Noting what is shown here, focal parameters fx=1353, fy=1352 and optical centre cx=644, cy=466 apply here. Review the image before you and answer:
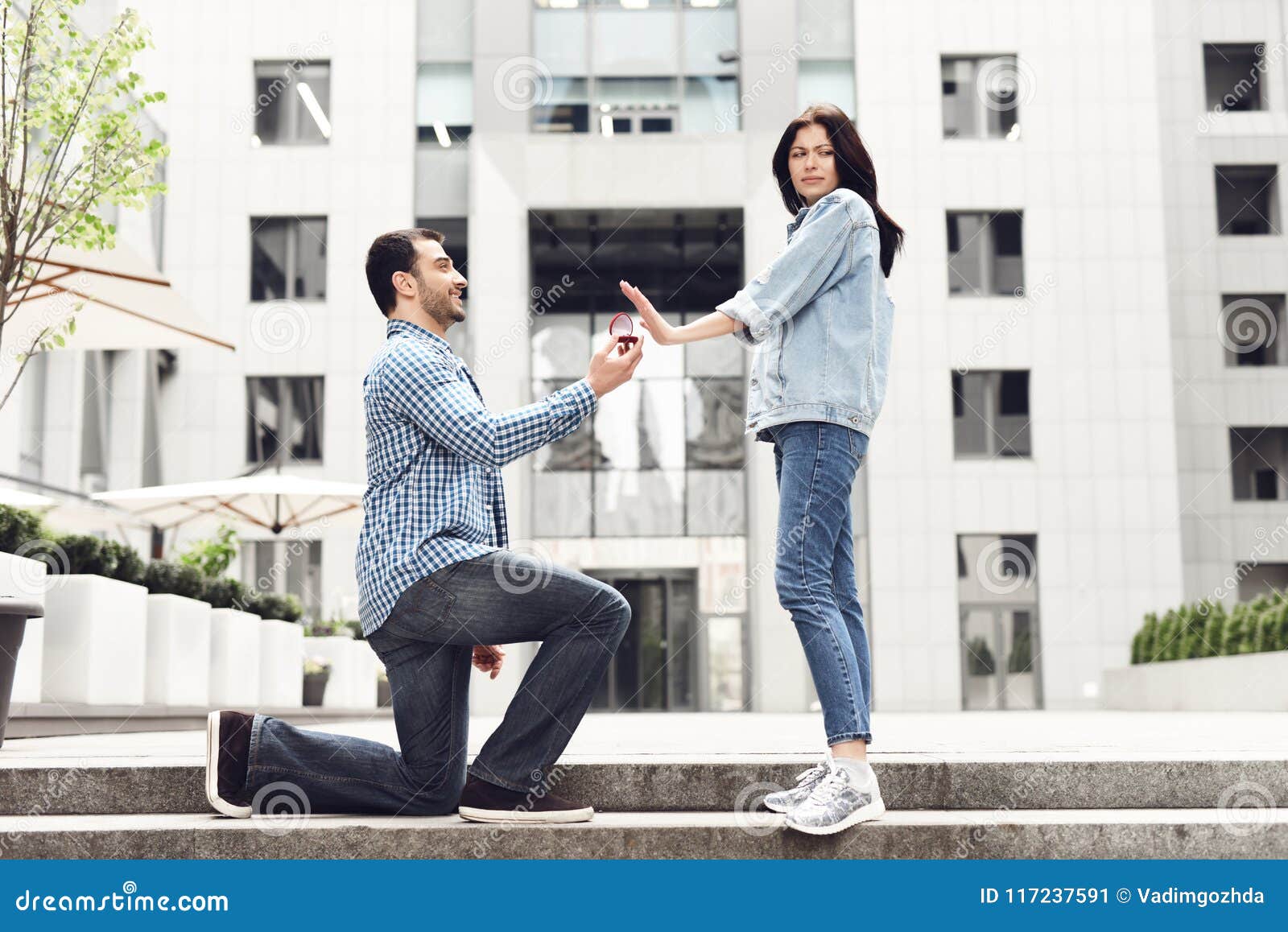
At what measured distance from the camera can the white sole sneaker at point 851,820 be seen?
352 centimetres

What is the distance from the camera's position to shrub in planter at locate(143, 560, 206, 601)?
900 centimetres

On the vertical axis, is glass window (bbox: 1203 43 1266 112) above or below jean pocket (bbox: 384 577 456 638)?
above

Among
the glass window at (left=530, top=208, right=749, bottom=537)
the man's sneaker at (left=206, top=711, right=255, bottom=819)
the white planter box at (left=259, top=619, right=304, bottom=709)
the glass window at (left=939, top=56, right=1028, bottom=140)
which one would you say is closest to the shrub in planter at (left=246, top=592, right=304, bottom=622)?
the white planter box at (left=259, top=619, right=304, bottom=709)

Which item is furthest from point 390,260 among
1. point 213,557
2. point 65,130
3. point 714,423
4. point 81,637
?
point 714,423

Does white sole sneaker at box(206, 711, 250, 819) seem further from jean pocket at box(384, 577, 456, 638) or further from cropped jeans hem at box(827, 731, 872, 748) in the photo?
cropped jeans hem at box(827, 731, 872, 748)

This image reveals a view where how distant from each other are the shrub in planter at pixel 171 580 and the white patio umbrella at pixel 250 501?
3985 mm

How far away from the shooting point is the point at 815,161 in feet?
13.2

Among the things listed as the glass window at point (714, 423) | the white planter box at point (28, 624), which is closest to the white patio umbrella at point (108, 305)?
the white planter box at point (28, 624)

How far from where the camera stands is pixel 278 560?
23625mm

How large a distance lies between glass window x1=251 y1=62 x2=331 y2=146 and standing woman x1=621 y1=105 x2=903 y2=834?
2264cm

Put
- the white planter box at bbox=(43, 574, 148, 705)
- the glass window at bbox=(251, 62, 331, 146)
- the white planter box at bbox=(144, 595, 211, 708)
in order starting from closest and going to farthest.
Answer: the white planter box at bbox=(43, 574, 148, 705)
the white planter box at bbox=(144, 595, 211, 708)
the glass window at bbox=(251, 62, 331, 146)

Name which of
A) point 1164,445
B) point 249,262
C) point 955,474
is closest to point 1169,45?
point 1164,445

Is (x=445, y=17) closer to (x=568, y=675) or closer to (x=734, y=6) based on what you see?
(x=734, y=6)

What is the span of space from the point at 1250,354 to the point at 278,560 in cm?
1909
